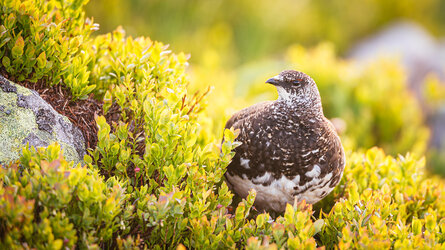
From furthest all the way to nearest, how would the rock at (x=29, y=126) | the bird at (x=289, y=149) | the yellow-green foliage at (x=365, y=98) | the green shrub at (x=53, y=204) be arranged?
the yellow-green foliage at (x=365, y=98), the bird at (x=289, y=149), the rock at (x=29, y=126), the green shrub at (x=53, y=204)

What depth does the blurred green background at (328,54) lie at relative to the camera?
532cm

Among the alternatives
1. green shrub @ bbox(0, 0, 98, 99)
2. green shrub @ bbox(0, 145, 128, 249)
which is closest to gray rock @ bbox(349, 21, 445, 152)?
→ green shrub @ bbox(0, 0, 98, 99)

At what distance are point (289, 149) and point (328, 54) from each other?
144 inches

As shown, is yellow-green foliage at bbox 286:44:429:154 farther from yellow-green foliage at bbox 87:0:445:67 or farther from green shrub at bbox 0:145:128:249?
green shrub at bbox 0:145:128:249

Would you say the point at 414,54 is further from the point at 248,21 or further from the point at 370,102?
the point at 370,102

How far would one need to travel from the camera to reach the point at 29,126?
91.0 inches

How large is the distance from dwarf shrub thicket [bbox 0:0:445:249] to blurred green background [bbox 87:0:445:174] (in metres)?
0.89

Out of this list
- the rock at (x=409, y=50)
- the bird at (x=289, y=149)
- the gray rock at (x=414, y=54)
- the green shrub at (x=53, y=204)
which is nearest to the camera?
the green shrub at (x=53, y=204)

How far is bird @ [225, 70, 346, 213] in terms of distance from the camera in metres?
2.60

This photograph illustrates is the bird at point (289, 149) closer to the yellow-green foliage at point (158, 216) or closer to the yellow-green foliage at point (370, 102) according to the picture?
the yellow-green foliage at point (158, 216)

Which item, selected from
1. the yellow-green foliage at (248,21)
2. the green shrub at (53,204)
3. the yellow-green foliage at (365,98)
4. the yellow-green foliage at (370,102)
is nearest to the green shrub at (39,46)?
the green shrub at (53,204)

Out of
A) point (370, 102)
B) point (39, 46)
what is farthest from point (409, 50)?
point (39, 46)

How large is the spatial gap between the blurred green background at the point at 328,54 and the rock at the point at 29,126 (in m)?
1.23

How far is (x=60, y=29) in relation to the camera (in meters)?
2.59
